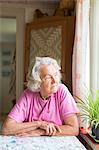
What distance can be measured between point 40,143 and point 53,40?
1.90 m

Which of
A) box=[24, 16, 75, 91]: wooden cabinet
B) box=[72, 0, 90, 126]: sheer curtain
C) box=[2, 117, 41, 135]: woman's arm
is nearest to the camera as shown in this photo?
box=[2, 117, 41, 135]: woman's arm

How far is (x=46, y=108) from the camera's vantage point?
1970 millimetres

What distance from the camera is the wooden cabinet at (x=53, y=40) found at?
10.2ft

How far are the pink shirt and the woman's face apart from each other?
0.07m

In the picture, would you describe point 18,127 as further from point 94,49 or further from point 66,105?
point 94,49

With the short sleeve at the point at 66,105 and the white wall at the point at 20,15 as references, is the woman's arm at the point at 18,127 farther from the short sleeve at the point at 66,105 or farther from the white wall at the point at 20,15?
the white wall at the point at 20,15

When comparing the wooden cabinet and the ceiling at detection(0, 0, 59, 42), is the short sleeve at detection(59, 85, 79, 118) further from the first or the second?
the ceiling at detection(0, 0, 59, 42)

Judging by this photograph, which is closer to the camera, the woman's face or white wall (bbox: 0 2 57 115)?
the woman's face

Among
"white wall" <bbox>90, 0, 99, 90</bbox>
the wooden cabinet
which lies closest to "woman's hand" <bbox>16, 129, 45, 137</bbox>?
"white wall" <bbox>90, 0, 99, 90</bbox>

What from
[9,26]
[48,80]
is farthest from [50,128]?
[9,26]

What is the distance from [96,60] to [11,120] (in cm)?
109

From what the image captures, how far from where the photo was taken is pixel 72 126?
6.17 ft

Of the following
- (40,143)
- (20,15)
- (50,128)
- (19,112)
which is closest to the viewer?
(40,143)

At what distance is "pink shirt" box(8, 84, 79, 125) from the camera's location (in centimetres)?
195
